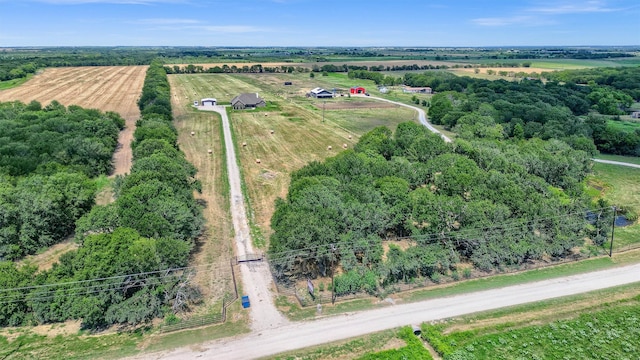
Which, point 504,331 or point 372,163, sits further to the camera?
point 372,163

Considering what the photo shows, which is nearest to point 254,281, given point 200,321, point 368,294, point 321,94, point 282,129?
point 200,321

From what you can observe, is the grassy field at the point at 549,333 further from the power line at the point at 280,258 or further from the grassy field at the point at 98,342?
the grassy field at the point at 98,342

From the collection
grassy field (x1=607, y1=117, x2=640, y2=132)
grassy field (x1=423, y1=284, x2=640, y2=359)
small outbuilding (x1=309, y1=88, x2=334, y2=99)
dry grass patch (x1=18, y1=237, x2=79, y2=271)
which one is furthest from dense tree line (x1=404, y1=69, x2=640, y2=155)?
dry grass patch (x1=18, y1=237, x2=79, y2=271)

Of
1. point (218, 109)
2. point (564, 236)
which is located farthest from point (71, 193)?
point (218, 109)

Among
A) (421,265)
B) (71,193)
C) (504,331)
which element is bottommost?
(504,331)

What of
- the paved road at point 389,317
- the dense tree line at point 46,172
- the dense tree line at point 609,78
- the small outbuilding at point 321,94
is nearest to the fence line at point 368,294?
the paved road at point 389,317

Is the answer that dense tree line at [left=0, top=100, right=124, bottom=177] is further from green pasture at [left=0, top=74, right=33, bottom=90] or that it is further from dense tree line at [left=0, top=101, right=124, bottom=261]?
green pasture at [left=0, top=74, right=33, bottom=90]

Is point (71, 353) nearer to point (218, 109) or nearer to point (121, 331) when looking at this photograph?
point (121, 331)
